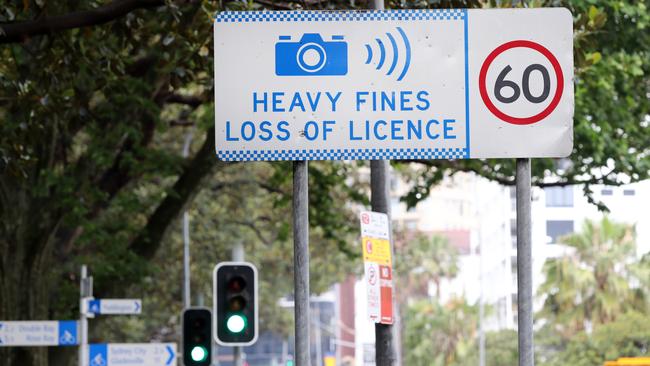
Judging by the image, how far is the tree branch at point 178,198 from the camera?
80.9 ft

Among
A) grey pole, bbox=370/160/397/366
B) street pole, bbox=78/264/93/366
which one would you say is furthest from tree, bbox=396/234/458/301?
grey pole, bbox=370/160/397/366

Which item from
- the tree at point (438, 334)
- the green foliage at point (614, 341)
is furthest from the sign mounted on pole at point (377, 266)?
the tree at point (438, 334)

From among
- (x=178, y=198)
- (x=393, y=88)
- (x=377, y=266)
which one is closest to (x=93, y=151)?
(x=178, y=198)

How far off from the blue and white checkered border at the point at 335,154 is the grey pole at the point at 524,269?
26 cm

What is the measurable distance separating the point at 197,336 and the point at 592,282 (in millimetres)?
52354

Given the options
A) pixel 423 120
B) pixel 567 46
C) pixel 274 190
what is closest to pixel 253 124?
pixel 423 120

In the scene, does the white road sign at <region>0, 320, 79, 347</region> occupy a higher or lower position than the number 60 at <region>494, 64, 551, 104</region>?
lower

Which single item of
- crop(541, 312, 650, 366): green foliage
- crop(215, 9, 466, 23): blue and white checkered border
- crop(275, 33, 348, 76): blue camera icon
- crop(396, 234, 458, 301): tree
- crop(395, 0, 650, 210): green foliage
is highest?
crop(395, 0, 650, 210): green foliage

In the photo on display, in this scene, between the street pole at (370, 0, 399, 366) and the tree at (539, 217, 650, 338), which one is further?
the tree at (539, 217, 650, 338)

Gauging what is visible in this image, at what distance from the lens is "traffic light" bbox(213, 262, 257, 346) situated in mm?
14219

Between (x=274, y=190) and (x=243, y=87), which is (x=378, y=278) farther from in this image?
(x=274, y=190)

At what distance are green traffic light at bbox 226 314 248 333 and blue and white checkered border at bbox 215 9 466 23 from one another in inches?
310

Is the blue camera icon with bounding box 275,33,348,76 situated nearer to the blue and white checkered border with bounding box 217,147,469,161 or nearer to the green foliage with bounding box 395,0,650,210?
the blue and white checkered border with bounding box 217,147,469,161

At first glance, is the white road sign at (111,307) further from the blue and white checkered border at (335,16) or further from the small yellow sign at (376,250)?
the blue and white checkered border at (335,16)
